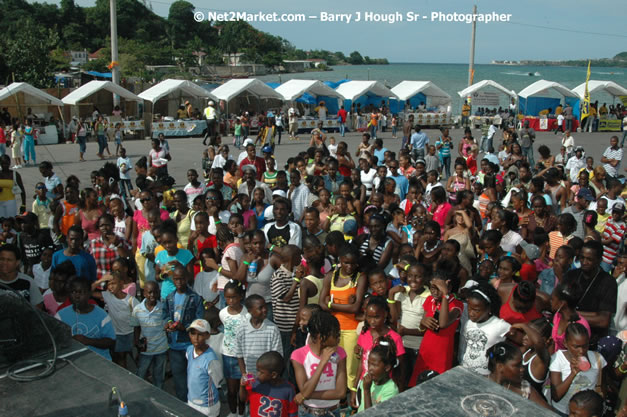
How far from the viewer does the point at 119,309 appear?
567 centimetres

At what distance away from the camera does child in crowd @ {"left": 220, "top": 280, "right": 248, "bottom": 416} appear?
521 centimetres

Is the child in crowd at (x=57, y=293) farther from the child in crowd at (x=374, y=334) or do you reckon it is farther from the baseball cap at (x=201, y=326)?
the child in crowd at (x=374, y=334)

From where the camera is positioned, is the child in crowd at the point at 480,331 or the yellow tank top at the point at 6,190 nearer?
the child in crowd at the point at 480,331

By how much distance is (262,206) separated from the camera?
859 centimetres

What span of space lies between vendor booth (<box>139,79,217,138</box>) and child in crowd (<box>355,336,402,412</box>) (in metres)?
23.5

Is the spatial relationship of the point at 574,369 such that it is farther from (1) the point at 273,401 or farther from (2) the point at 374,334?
(1) the point at 273,401

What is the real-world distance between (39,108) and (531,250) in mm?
23949

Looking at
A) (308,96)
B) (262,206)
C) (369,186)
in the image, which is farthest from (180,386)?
(308,96)

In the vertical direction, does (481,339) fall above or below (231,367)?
above

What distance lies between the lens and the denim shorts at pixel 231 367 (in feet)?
17.6

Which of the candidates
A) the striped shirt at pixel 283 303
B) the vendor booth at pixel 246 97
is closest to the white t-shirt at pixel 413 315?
the striped shirt at pixel 283 303

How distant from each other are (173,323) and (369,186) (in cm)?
575

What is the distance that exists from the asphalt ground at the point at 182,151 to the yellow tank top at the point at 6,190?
388 centimetres

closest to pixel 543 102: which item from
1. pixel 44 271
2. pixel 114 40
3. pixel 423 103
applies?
pixel 423 103
